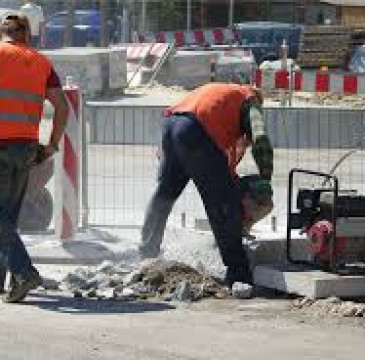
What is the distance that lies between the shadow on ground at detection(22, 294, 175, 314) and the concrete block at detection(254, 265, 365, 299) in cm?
82

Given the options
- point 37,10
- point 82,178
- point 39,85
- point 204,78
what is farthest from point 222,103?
point 204,78

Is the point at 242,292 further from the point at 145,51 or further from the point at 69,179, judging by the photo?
the point at 145,51

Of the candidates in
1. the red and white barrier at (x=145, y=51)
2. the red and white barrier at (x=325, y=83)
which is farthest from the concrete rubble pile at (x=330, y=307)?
the red and white barrier at (x=145, y=51)

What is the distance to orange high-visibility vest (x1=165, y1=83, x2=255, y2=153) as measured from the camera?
930cm

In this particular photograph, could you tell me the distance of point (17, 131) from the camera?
8.91 m

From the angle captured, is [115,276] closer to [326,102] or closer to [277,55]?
[326,102]

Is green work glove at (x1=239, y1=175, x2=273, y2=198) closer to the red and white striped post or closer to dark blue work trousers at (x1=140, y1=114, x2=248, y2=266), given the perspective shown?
dark blue work trousers at (x1=140, y1=114, x2=248, y2=266)

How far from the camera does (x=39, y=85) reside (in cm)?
902

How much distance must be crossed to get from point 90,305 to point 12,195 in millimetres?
869

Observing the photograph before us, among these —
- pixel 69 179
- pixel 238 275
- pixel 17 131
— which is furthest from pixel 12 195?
pixel 69 179

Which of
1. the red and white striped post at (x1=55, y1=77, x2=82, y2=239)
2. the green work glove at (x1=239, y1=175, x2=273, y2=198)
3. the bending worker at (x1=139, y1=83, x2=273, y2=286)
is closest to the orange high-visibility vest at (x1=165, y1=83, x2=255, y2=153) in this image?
the bending worker at (x1=139, y1=83, x2=273, y2=286)

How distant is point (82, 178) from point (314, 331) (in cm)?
437

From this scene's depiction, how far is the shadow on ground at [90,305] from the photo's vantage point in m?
8.65

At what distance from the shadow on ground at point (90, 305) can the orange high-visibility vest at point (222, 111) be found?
1.24 m
